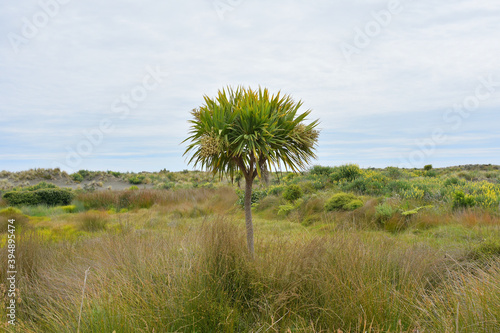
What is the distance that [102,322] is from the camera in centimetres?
300

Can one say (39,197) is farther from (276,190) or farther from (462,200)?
(462,200)

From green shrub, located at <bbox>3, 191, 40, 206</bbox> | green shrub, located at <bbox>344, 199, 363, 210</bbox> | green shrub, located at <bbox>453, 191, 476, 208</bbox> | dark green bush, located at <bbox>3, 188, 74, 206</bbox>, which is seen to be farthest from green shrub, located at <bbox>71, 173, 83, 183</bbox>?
green shrub, located at <bbox>453, 191, 476, 208</bbox>

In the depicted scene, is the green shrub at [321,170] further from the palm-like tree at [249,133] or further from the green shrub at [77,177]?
the green shrub at [77,177]

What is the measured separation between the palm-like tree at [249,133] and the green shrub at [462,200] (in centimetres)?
871

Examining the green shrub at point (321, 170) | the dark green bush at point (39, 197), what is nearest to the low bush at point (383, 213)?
the green shrub at point (321, 170)

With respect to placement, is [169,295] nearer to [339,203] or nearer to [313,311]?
[313,311]

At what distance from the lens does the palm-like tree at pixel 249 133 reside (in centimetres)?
445

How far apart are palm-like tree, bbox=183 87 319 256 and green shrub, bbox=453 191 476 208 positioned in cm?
871

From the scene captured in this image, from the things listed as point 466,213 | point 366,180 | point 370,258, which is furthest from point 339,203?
point 370,258

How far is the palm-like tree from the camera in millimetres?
4453

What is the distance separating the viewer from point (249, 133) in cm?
457

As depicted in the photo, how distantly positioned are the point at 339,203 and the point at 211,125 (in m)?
7.95

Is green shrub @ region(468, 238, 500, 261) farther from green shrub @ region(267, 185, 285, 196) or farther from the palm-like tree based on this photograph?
green shrub @ region(267, 185, 285, 196)

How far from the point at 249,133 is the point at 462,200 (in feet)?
31.9
